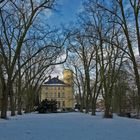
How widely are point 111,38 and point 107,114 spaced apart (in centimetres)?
847

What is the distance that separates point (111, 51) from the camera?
41500 millimetres

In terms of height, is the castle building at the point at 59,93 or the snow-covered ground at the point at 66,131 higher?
the castle building at the point at 59,93

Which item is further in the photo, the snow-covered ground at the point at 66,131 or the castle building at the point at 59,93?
the castle building at the point at 59,93

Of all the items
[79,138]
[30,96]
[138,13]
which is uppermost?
[138,13]

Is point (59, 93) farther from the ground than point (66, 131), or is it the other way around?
point (59, 93)

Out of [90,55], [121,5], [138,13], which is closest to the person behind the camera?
[138,13]

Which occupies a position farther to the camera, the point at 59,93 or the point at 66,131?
the point at 59,93

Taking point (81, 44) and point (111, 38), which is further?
point (81, 44)

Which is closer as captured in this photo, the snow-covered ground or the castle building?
the snow-covered ground

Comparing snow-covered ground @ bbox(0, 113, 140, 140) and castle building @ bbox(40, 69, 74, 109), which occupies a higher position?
castle building @ bbox(40, 69, 74, 109)

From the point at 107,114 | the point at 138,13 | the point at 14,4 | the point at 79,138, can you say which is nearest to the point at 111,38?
the point at 107,114

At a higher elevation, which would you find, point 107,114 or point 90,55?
point 90,55

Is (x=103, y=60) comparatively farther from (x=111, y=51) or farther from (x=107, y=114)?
(x=107, y=114)

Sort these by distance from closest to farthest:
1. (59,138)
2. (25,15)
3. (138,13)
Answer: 1. (59,138)
2. (138,13)
3. (25,15)
